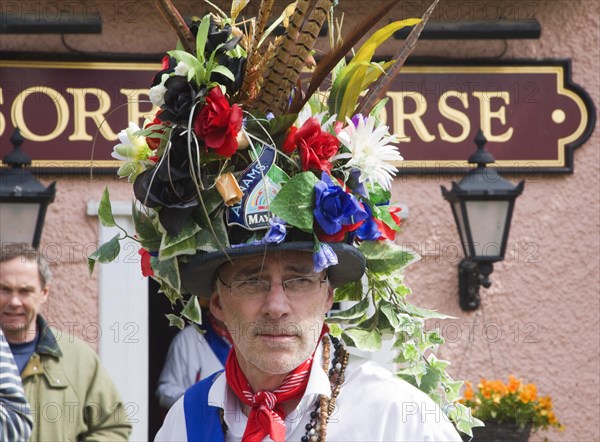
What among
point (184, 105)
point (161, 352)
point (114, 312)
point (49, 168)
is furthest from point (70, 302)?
point (184, 105)

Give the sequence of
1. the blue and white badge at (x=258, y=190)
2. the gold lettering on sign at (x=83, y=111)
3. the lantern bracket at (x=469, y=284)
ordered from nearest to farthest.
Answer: the blue and white badge at (x=258, y=190)
the lantern bracket at (x=469, y=284)
the gold lettering on sign at (x=83, y=111)

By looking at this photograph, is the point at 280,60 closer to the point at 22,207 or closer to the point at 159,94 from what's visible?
the point at 159,94

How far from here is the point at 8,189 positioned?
5902 mm

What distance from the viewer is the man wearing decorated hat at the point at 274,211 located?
10.9 ft

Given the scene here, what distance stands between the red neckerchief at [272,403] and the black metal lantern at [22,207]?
8.62ft

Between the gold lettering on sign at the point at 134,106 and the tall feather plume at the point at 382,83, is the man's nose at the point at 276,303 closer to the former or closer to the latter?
the tall feather plume at the point at 382,83

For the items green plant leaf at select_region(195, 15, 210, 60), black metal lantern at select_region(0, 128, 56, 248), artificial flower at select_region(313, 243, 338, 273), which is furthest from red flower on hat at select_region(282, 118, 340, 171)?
black metal lantern at select_region(0, 128, 56, 248)

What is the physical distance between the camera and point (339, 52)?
132 inches

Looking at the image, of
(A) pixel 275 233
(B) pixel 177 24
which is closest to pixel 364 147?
(A) pixel 275 233

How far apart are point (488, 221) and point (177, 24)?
3158mm

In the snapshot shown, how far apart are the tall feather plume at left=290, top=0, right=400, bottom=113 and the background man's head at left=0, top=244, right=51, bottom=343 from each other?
2.33 m

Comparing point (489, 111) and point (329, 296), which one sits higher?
point (489, 111)

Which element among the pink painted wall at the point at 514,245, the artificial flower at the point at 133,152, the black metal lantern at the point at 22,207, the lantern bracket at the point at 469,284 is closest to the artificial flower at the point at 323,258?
the artificial flower at the point at 133,152

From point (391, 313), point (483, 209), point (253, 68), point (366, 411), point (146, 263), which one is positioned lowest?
point (366, 411)
